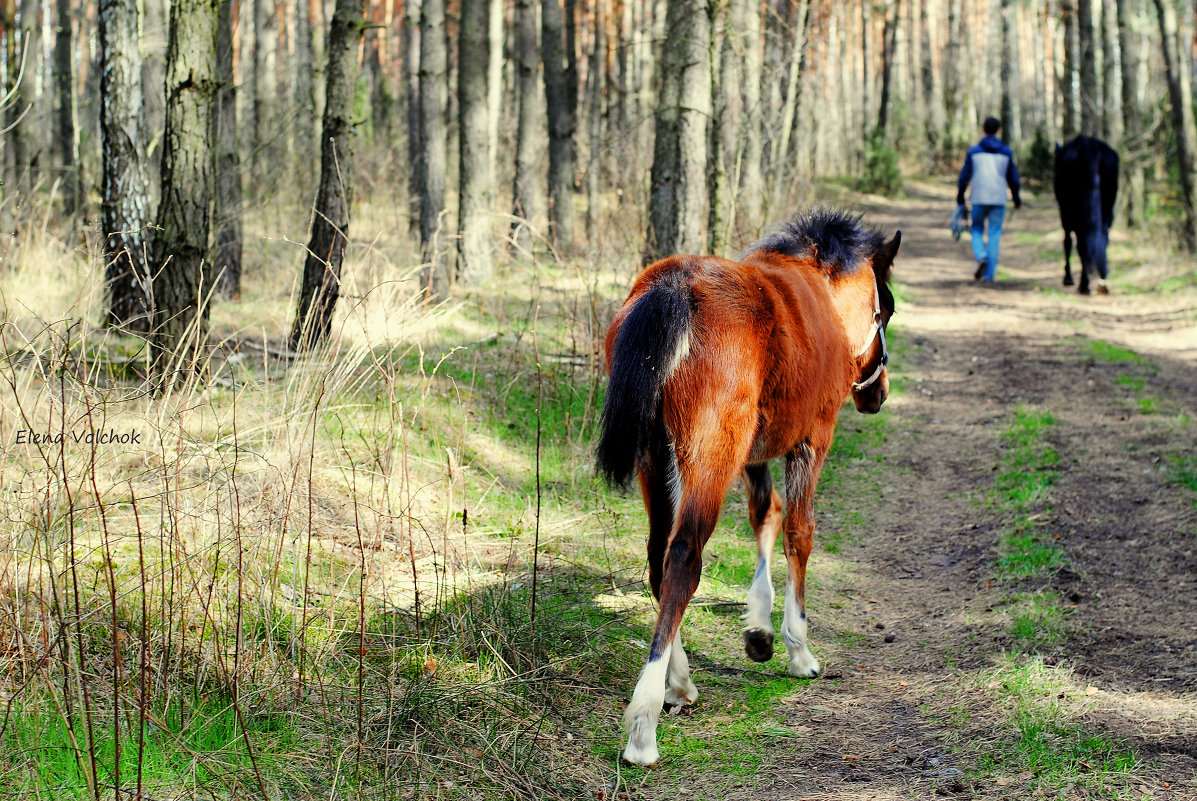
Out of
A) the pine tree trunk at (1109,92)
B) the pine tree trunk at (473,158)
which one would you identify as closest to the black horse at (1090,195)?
the pine tree trunk at (1109,92)

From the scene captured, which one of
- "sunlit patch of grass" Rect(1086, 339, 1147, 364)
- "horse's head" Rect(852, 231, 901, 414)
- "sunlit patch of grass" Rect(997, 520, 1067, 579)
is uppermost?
"horse's head" Rect(852, 231, 901, 414)

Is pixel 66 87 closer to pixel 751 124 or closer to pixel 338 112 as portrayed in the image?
pixel 338 112

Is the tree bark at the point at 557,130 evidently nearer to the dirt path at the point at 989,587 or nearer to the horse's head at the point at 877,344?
the dirt path at the point at 989,587

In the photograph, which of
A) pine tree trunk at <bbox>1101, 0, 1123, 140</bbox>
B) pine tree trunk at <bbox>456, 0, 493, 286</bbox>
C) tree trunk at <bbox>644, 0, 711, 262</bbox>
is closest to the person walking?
pine tree trunk at <bbox>1101, 0, 1123, 140</bbox>

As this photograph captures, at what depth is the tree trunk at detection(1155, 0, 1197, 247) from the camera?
46.2ft

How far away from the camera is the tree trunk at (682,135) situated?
8.10 m

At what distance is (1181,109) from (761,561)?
43.4ft

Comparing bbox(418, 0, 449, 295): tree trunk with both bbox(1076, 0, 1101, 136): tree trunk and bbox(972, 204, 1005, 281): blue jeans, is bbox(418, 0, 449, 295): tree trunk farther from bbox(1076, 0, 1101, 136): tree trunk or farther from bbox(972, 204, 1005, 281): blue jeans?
bbox(1076, 0, 1101, 136): tree trunk

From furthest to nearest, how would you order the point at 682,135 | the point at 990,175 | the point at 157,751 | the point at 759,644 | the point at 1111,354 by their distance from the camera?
the point at 990,175 → the point at 1111,354 → the point at 682,135 → the point at 759,644 → the point at 157,751

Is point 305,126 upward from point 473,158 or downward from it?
upward

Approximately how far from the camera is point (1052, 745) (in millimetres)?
3561

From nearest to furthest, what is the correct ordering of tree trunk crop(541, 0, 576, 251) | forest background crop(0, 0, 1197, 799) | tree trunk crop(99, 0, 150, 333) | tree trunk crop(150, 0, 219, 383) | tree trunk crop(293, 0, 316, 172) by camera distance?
forest background crop(0, 0, 1197, 799)
tree trunk crop(150, 0, 219, 383)
tree trunk crop(99, 0, 150, 333)
tree trunk crop(293, 0, 316, 172)
tree trunk crop(541, 0, 576, 251)

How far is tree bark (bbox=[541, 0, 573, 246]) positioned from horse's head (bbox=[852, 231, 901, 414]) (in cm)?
1044

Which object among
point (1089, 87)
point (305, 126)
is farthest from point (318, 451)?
point (1089, 87)
